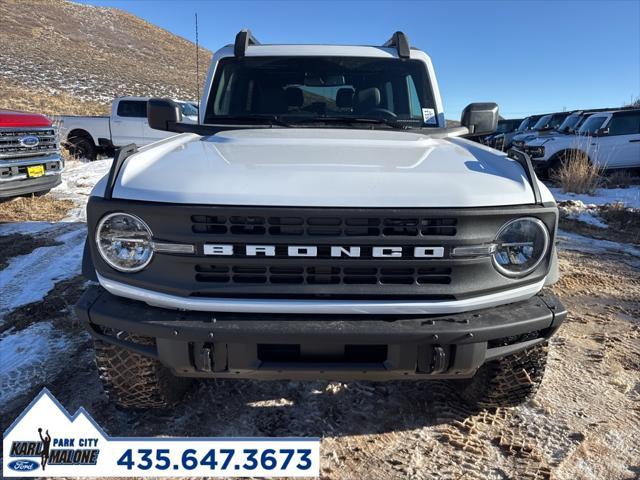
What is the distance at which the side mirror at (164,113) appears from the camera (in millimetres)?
3221

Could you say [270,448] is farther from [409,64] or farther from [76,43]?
[76,43]

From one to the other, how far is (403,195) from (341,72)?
76.5 inches

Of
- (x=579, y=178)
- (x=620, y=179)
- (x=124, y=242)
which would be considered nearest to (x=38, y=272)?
(x=124, y=242)

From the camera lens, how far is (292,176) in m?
1.91

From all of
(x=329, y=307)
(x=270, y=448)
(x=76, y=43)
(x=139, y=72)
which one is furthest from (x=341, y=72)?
(x=76, y=43)

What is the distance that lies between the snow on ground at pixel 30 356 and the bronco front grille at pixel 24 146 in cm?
434

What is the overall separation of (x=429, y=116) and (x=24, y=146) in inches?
244

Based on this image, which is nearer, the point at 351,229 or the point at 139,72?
the point at 351,229

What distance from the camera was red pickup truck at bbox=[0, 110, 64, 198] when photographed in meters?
6.54

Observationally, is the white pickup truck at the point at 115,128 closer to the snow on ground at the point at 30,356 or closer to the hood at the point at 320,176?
the snow on ground at the point at 30,356

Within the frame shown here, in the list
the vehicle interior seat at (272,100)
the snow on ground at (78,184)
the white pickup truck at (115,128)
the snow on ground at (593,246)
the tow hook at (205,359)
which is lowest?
the snow on ground at (593,246)

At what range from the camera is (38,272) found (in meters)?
4.45

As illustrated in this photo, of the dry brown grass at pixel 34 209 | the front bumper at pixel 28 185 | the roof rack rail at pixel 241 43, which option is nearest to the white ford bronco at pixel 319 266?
the roof rack rail at pixel 241 43

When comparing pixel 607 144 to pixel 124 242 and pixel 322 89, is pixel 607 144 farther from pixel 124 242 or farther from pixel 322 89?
pixel 124 242
